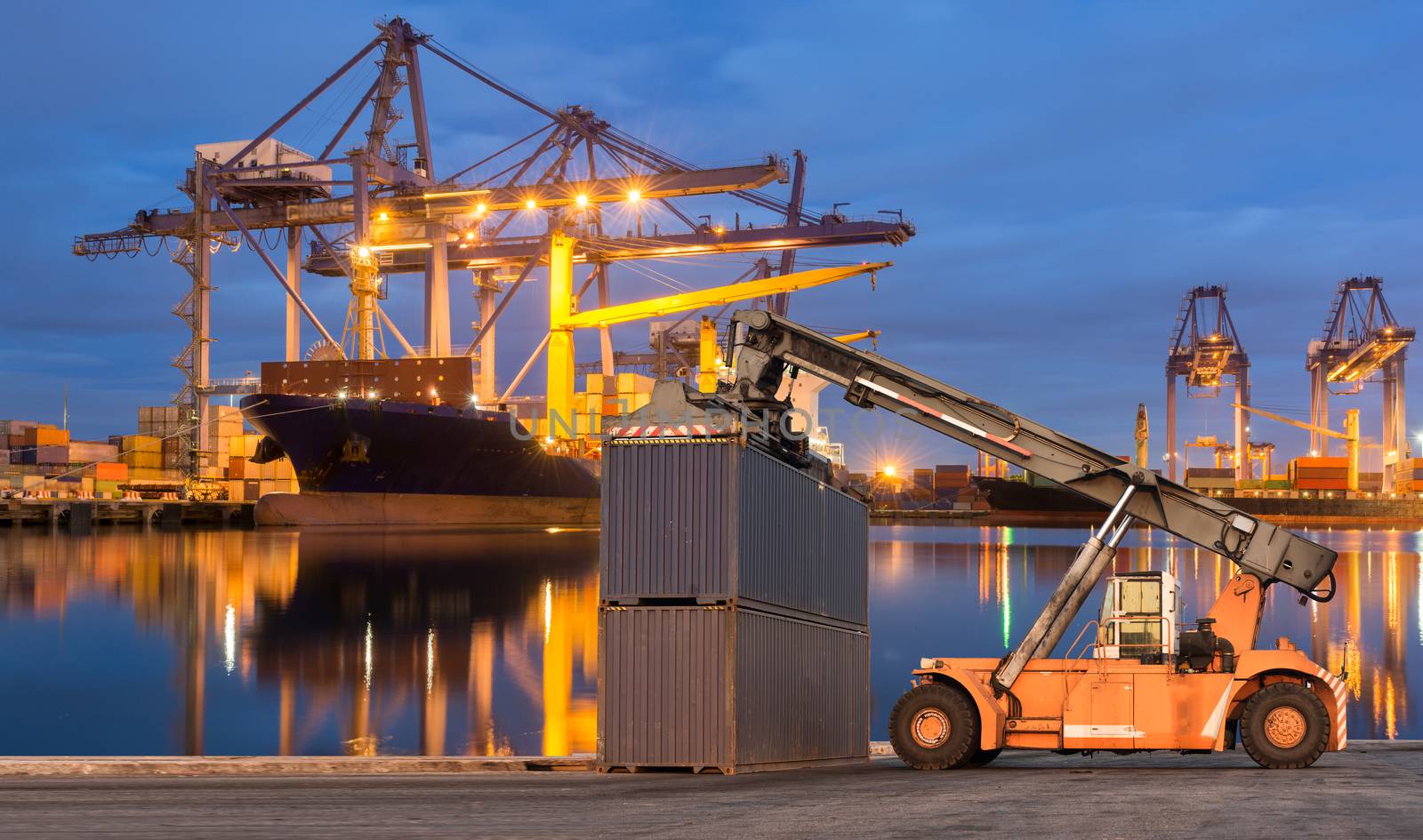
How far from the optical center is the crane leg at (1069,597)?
14211 millimetres

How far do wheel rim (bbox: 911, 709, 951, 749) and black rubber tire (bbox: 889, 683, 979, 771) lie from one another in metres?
0.01

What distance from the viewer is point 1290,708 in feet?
44.3

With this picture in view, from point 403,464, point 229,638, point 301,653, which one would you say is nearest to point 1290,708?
point 301,653

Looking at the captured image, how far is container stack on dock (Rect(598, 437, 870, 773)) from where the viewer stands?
14.6m

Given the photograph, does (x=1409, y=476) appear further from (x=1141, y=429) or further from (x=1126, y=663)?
(x=1126, y=663)

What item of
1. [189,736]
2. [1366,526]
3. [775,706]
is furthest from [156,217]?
[1366,526]

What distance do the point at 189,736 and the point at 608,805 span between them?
41.8 ft

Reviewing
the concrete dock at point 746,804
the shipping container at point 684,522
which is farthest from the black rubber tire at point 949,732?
the shipping container at point 684,522

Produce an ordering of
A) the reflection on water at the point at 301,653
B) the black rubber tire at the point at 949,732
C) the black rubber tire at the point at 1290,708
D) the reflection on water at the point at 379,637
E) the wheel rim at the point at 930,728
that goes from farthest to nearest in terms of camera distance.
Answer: the reflection on water at the point at 379,637, the reflection on water at the point at 301,653, the wheel rim at the point at 930,728, the black rubber tire at the point at 949,732, the black rubber tire at the point at 1290,708

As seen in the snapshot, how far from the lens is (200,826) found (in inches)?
402

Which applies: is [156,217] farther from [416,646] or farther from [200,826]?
[200,826]

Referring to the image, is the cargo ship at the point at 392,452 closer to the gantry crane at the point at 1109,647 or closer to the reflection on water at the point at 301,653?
the reflection on water at the point at 301,653

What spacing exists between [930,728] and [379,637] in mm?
23421

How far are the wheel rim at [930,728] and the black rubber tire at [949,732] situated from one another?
0.05 ft
